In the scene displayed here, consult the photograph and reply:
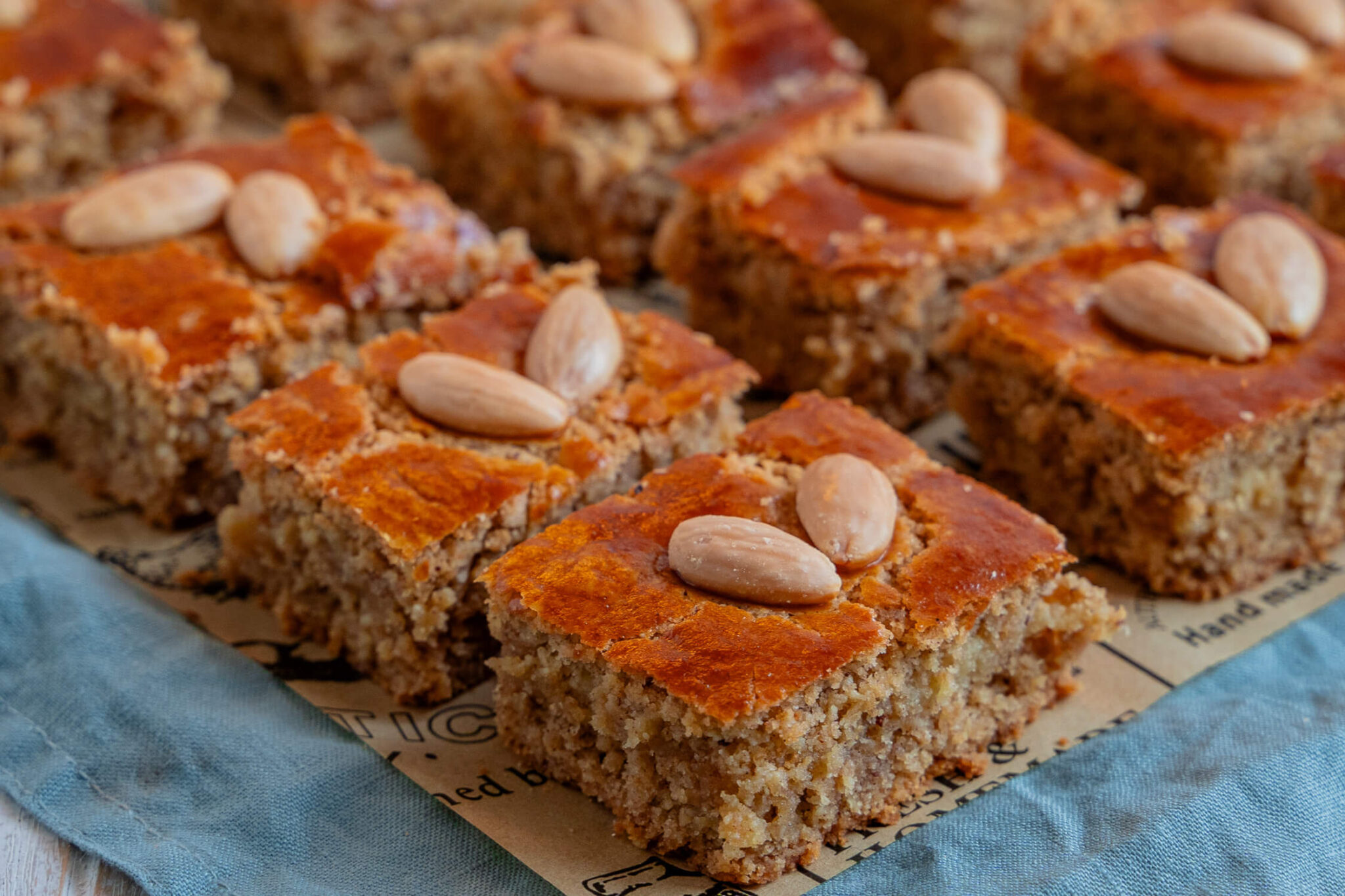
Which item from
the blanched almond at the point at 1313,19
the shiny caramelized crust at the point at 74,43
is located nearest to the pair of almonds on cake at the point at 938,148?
the blanched almond at the point at 1313,19

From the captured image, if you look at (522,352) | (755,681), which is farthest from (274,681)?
(755,681)

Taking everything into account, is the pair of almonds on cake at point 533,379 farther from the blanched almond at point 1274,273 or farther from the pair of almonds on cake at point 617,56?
the blanched almond at point 1274,273

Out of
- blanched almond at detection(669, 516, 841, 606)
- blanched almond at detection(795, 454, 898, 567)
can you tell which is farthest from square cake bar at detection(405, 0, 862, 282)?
blanched almond at detection(669, 516, 841, 606)

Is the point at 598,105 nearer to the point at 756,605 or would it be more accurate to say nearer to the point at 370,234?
the point at 370,234

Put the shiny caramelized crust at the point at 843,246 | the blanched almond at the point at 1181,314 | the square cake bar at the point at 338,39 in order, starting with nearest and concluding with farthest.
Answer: the blanched almond at the point at 1181,314 < the shiny caramelized crust at the point at 843,246 < the square cake bar at the point at 338,39

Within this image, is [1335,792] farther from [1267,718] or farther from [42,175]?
[42,175]

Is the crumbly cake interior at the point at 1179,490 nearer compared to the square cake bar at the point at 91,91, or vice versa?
the crumbly cake interior at the point at 1179,490
